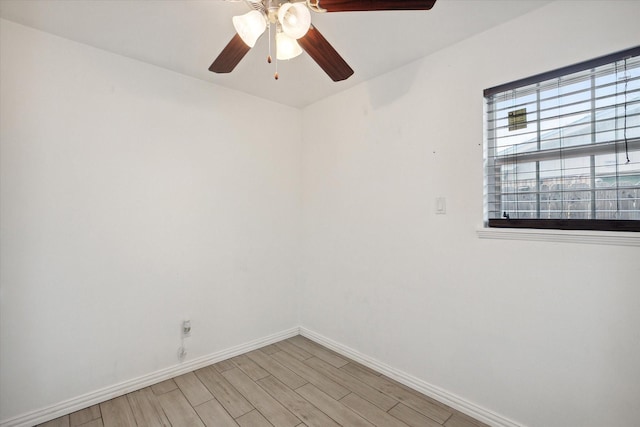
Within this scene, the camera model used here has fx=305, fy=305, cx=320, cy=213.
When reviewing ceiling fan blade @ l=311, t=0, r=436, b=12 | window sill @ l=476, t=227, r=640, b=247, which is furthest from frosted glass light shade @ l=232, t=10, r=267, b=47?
window sill @ l=476, t=227, r=640, b=247

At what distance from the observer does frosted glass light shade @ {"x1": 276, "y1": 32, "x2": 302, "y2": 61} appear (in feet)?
4.84

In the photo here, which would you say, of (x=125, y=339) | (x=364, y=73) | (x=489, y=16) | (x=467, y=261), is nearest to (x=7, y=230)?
(x=125, y=339)

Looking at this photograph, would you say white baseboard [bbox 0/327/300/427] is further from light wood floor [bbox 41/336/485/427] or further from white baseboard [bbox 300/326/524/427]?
white baseboard [bbox 300/326/524/427]

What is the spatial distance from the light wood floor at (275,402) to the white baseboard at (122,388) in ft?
0.14

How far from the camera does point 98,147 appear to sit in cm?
207

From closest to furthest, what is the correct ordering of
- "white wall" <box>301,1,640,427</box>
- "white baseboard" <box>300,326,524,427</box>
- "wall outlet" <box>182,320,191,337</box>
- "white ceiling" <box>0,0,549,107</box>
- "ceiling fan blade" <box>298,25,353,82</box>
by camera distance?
"ceiling fan blade" <box>298,25,353,82</box> < "white wall" <box>301,1,640,427</box> < "white ceiling" <box>0,0,549,107</box> < "white baseboard" <box>300,326,524,427</box> < "wall outlet" <box>182,320,191,337</box>

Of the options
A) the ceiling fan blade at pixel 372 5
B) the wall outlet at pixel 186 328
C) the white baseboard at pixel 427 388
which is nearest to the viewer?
the ceiling fan blade at pixel 372 5

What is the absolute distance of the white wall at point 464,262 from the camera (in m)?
1.49

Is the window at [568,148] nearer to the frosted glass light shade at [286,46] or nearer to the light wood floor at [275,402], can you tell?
the frosted glass light shade at [286,46]

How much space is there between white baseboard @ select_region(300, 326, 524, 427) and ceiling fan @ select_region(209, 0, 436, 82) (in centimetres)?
211

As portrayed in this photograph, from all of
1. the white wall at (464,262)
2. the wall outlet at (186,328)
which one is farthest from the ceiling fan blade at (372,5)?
the wall outlet at (186,328)

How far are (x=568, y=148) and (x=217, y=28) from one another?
2128mm

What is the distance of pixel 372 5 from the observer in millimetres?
1212

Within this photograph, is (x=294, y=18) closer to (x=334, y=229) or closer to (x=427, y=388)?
(x=334, y=229)
